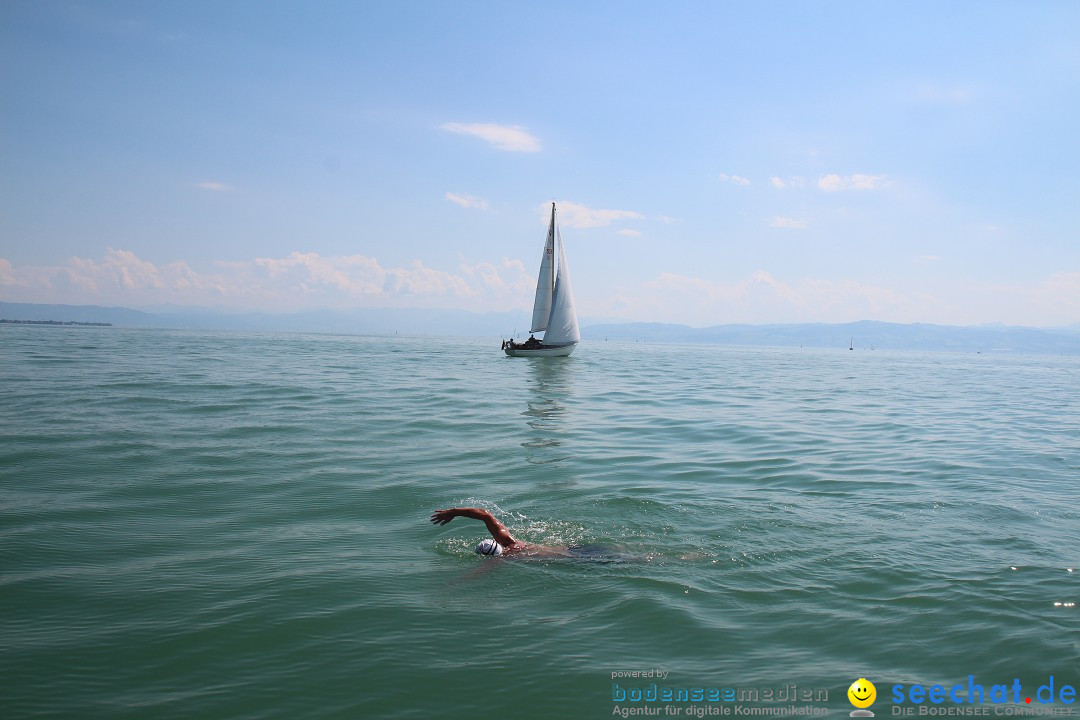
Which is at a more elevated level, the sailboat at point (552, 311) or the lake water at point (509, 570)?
the sailboat at point (552, 311)

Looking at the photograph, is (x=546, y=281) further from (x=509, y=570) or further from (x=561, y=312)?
(x=509, y=570)

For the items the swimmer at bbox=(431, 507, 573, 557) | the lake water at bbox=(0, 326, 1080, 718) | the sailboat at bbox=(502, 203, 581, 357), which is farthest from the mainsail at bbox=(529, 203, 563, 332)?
the swimmer at bbox=(431, 507, 573, 557)

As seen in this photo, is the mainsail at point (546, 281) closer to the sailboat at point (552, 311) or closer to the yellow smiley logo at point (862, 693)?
the sailboat at point (552, 311)

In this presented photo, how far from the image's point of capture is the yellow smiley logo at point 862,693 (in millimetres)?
5113

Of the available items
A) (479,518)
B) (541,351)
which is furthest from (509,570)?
(541,351)

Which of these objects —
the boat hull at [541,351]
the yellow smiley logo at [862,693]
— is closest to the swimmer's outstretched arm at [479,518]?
the yellow smiley logo at [862,693]

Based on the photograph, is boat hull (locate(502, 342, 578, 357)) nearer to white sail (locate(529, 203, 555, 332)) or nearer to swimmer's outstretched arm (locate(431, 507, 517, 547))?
white sail (locate(529, 203, 555, 332))

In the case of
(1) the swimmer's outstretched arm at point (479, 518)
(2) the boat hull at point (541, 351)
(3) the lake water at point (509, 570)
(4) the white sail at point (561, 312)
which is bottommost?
(3) the lake water at point (509, 570)

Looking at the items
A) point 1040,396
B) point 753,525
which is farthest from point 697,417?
point 1040,396

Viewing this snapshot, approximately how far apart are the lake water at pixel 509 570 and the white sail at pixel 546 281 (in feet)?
136

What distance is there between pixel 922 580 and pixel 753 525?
98.4 inches

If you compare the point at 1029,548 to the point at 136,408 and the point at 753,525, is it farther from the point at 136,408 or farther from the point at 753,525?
the point at 136,408

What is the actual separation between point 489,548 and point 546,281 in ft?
169

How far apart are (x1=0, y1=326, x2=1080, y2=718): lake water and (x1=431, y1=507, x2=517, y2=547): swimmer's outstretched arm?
32 cm
